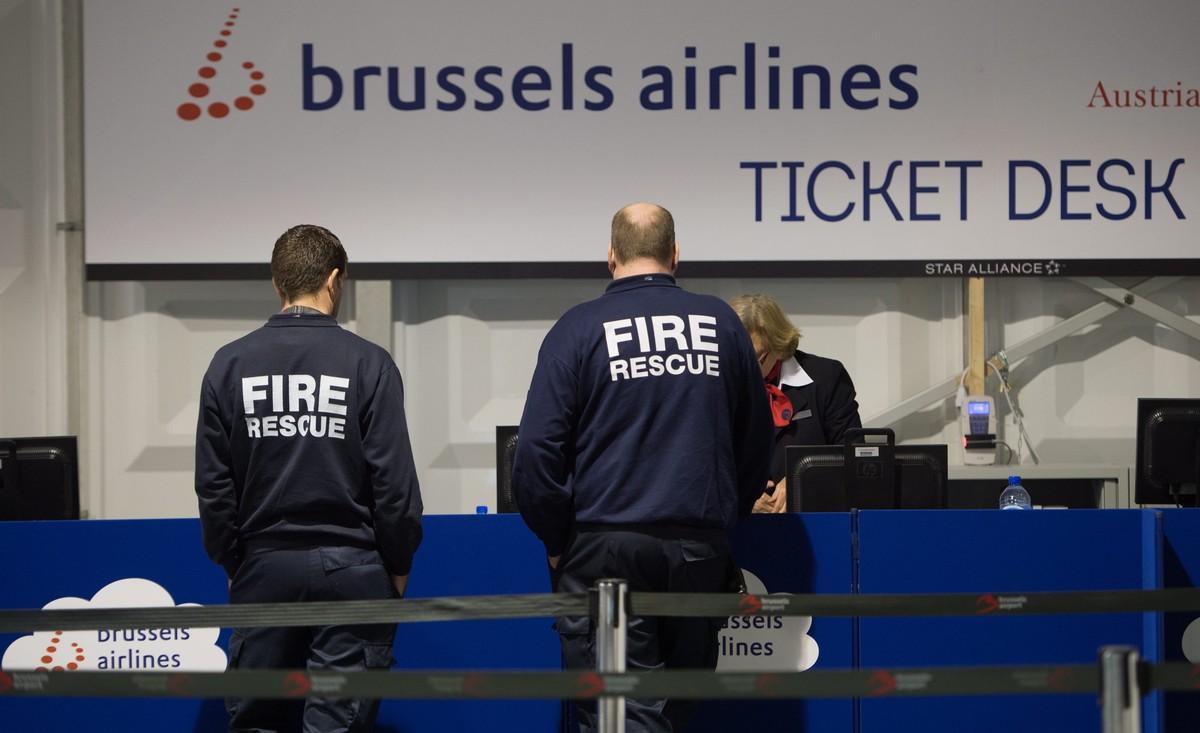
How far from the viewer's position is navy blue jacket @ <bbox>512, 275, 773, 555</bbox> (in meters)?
3.16

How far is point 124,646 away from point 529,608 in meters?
1.47

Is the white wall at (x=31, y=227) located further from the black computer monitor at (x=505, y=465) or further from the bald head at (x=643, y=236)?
the bald head at (x=643, y=236)

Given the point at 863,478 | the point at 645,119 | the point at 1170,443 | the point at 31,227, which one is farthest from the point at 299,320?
the point at 31,227

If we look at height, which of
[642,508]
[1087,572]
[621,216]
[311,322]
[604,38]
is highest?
[604,38]

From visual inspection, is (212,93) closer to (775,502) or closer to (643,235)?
(775,502)

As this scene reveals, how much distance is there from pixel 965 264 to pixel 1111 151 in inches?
35.1

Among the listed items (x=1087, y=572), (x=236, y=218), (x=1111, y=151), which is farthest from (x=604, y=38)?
(x=1087, y=572)

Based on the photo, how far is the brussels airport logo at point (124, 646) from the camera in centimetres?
371

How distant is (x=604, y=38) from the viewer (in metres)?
Answer: 6.39

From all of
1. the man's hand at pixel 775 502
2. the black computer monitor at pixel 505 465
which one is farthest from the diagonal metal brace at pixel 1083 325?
the black computer monitor at pixel 505 465

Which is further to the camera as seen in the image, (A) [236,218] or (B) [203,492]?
(A) [236,218]

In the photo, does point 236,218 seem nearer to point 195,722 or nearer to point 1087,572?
point 195,722

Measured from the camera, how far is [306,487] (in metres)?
3.04

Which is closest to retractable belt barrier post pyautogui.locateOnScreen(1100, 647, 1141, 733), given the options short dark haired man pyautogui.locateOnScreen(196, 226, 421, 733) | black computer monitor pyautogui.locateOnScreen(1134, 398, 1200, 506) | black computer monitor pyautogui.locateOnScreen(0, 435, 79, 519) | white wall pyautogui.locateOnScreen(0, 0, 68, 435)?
short dark haired man pyautogui.locateOnScreen(196, 226, 421, 733)
